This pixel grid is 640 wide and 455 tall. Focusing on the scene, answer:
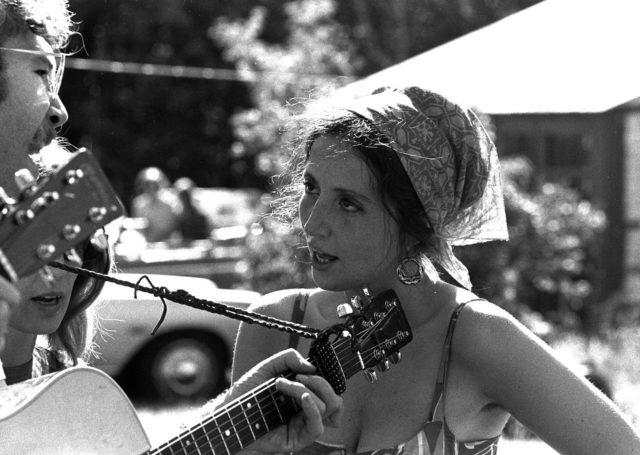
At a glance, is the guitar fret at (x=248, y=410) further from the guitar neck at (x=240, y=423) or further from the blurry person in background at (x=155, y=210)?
the blurry person in background at (x=155, y=210)

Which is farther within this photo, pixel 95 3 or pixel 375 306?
pixel 95 3

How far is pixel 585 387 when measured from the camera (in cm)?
234

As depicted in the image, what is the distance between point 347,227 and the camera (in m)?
2.48

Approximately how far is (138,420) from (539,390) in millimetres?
826

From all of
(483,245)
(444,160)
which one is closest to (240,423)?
(444,160)

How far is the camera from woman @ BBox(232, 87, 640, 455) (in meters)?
2.35

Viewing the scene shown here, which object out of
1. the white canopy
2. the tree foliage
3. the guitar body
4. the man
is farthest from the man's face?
the white canopy

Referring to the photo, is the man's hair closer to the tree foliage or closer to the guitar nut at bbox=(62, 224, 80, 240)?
the guitar nut at bbox=(62, 224, 80, 240)

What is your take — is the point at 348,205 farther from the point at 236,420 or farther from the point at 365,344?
the point at 236,420

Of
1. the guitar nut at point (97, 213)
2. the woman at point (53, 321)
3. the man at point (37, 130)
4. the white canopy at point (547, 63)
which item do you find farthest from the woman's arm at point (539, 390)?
the white canopy at point (547, 63)

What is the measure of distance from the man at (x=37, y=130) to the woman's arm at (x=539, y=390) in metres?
0.33

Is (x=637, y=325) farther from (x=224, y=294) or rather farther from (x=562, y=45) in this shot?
(x=562, y=45)

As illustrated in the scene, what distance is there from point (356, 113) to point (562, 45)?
2.91 meters

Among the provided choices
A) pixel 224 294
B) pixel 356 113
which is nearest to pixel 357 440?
pixel 356 113
